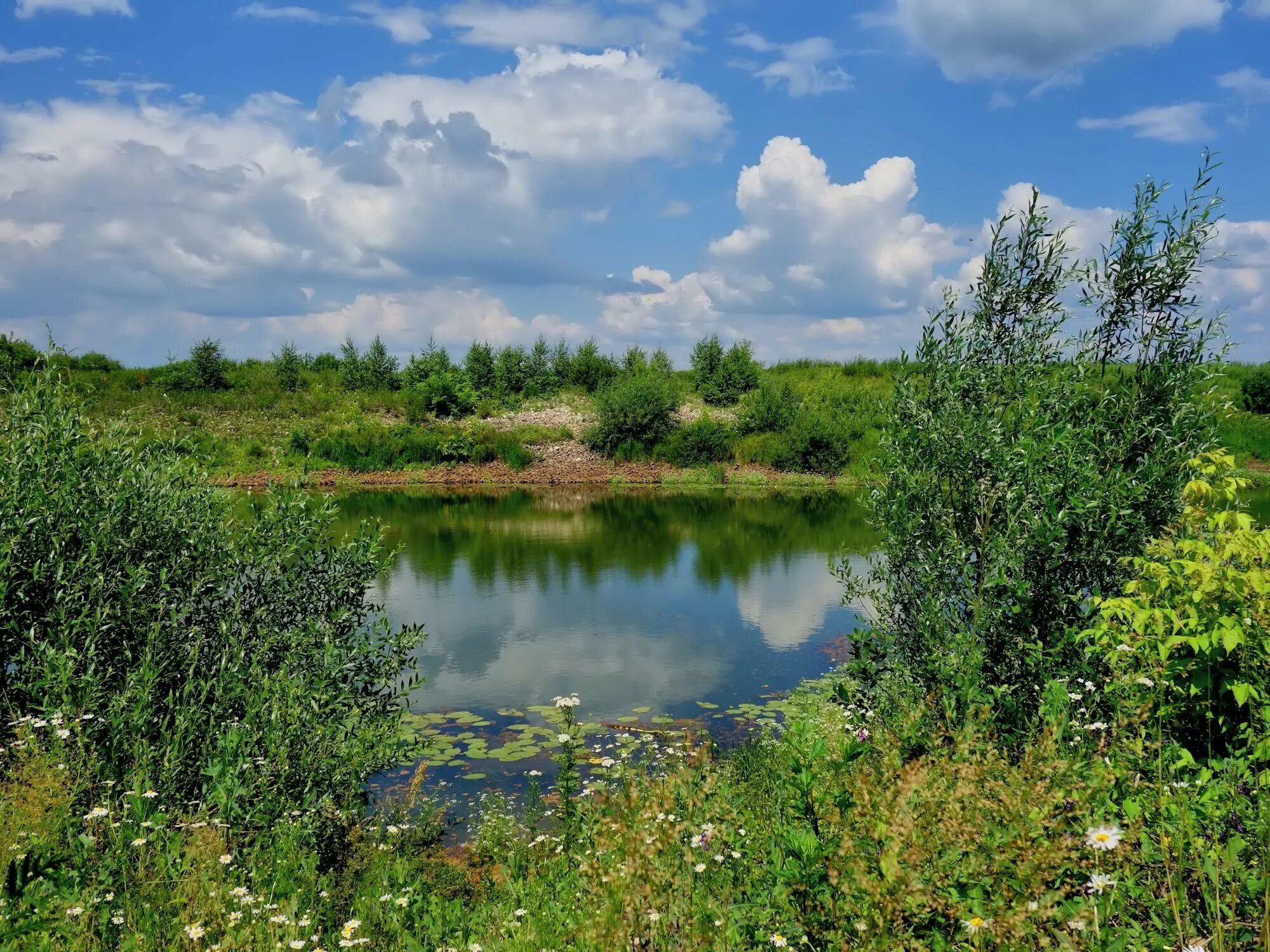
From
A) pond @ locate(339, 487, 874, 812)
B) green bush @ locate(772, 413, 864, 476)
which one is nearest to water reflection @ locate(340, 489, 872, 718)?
pond @ locate(339, 487, 874, 812)

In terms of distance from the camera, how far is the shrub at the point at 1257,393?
158 ft

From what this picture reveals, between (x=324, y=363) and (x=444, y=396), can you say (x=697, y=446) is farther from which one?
→ (x=324, y=363)

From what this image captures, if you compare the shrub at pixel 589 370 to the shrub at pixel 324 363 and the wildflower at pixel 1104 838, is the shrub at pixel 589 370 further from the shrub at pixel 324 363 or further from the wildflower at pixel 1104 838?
the wildflower at pixel 1104 838

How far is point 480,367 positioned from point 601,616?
3788 cm

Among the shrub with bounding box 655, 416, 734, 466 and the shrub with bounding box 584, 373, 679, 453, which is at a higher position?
the shrub with bounding box 584, 373, 679, 453

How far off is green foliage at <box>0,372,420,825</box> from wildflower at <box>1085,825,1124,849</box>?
5.11 meters

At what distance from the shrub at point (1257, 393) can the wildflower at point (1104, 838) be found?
56.3m

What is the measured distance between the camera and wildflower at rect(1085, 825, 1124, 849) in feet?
9.48

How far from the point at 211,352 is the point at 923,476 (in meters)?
49.0

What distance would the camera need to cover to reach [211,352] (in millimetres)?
47969

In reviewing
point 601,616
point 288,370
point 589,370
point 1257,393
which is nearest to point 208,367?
point 288,370

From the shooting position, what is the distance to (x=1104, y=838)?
117 inches

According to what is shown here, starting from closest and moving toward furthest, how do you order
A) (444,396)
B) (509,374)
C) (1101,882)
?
(1101,882) < (444,396) < (509,374)

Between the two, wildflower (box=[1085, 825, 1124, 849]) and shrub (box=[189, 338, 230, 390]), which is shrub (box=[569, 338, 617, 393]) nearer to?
shrub (box=[189, 338, 230, 390])
